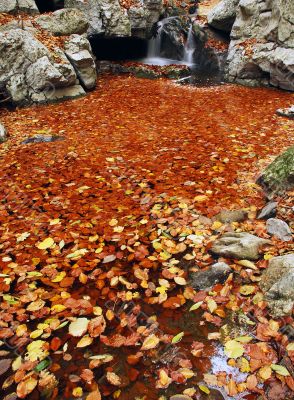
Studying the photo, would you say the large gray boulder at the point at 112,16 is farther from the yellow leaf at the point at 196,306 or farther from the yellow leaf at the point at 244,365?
the yellow leaf at the point at 244,365

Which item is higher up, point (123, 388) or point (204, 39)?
point (204, 39)

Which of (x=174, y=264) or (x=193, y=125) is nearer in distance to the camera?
(x=174, y=264)

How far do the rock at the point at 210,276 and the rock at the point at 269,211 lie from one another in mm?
Answer: 1055

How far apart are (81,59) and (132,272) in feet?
28.5

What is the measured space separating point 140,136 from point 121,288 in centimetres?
421

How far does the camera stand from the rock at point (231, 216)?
3.81 metres

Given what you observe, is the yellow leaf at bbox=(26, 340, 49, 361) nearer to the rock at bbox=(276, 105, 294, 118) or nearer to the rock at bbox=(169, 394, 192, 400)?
the rock at bbox=(169, 394, 192, 400)

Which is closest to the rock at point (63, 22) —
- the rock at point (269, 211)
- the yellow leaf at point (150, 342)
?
the rock at point (269, 211)

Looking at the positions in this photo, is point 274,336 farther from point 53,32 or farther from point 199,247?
point 53,32

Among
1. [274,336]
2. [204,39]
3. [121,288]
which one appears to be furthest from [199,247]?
[204,39]

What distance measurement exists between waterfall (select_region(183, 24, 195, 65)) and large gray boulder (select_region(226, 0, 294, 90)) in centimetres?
283

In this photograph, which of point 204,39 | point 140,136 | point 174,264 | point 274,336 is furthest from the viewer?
point 204,39

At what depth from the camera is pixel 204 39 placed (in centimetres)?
1389

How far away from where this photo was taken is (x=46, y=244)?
359 cm
